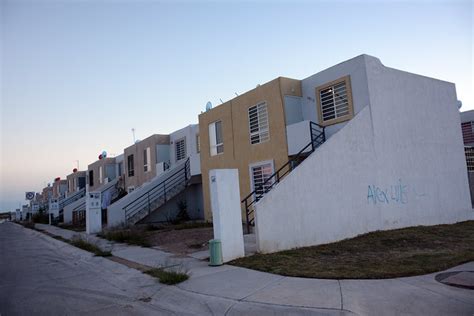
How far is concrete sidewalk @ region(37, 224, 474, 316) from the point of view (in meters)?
5.56

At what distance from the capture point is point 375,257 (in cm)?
926

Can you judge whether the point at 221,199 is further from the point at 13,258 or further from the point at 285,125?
the point at 13,258

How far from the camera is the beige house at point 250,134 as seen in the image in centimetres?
1608

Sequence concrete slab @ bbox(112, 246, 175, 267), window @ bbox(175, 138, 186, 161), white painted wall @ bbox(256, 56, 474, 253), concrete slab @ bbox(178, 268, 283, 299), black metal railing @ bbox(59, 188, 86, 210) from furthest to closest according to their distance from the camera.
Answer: black metal railing @ bbox(59, 188, 86, 210), window @ bbox(175, 138, 186, 161), white painted wall @ bbox(256, 56, 474, 253), concrete slab @ bbox(112, 246, 175, 267), concrete slab @ bbox(178, 268, 283, 299)

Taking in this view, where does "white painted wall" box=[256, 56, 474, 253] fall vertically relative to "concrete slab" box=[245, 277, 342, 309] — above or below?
above

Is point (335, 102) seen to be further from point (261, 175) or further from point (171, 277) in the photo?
point (171, 277)

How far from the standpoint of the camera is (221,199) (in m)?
9.63

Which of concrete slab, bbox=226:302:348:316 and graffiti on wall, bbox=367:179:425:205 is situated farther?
graffiti on wall, bbox=367:179:425:205

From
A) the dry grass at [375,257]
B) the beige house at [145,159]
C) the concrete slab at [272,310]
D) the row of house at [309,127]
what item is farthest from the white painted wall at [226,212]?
the beige house at [145,159]

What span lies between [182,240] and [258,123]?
21.0 feet

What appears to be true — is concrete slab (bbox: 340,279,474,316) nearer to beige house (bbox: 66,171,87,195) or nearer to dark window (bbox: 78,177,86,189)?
beige house (bbox: 66,171,87,195)

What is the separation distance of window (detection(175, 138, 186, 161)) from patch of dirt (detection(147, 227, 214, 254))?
10818 mm

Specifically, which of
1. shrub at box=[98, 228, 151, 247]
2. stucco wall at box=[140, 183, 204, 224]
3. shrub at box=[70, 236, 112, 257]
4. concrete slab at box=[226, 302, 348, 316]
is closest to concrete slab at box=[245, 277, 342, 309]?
concrete slab at box=[226, 302, 348, 316]

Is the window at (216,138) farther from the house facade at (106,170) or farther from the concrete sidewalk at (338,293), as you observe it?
the house facade at (106,170)
